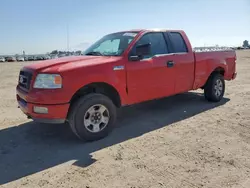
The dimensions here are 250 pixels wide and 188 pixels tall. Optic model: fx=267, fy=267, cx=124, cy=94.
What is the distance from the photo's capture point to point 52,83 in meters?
4.31

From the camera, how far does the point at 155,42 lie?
5879 millimetres

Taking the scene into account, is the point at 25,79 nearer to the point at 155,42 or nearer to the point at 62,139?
the point at 62,139

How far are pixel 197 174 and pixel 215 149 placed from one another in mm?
942

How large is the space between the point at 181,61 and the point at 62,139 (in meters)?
3.21

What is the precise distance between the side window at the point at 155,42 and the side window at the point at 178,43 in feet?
1.06

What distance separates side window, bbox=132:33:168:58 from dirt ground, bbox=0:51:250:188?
1470 mm

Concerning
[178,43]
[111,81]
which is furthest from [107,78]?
[178,43]

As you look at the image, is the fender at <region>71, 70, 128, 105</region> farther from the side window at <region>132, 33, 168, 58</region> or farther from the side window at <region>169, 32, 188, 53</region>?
the side window at <region>169, 32, 188, 53</region>

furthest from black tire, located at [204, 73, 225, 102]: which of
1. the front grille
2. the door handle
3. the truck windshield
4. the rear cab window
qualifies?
the front grille

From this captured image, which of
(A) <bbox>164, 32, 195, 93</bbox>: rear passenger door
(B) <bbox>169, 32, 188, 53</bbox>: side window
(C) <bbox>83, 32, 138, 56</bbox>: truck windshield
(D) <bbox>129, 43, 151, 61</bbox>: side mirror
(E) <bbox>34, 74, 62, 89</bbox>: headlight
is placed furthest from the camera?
(B) <bbox>169, 32, 188, 53</bbox>: side window

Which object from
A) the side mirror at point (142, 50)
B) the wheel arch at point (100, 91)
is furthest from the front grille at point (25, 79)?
the side mirror at point (142, 50)

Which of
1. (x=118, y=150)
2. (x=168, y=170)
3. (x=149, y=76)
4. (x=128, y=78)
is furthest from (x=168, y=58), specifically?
(x=168, y=170)

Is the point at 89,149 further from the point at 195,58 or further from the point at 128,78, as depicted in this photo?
the point at 195,58

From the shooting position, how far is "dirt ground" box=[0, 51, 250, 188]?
3348 millimetres
